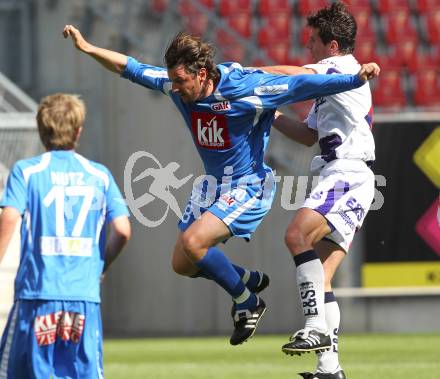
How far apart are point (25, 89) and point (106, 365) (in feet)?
21.2

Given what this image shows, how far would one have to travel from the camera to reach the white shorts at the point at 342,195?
6703 millimetres

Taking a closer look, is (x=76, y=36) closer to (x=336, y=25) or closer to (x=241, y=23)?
(x=336, y=25)

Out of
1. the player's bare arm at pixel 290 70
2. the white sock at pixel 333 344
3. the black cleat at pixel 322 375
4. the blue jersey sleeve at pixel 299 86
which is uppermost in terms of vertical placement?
the player's bare arm at pixel 290 70

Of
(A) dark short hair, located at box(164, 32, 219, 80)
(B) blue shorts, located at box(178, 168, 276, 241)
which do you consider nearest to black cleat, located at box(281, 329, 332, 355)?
(B) blue shorts, located at box(178, 168, 276, 241)

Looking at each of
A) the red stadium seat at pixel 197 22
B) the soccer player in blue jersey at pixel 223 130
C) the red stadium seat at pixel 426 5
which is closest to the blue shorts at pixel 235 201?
the soccer player in blue jersey at pixel 223 130

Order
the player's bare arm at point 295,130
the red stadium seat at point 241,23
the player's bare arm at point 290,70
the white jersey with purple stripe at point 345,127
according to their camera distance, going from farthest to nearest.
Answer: the red stadium seat at point 241,23
the player's bare arm at point 295,130
the white jersey with purple stripe at point 345,127
the player's bare arm at point 290,70

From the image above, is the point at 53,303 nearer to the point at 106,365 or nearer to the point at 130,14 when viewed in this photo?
the point at 106,365

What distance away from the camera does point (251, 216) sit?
668 centimetres

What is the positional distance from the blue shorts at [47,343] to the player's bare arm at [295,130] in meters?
2.26

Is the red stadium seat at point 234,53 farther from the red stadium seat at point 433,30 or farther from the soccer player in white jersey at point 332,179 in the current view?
the soccer player in white jersey at point 332,179

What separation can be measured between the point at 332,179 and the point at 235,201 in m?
0.62

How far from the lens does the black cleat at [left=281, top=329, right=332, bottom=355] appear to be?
611 centimetres

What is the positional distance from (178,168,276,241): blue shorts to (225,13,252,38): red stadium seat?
8.85 meters

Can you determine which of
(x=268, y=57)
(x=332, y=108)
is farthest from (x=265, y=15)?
(x=332, y=108)
